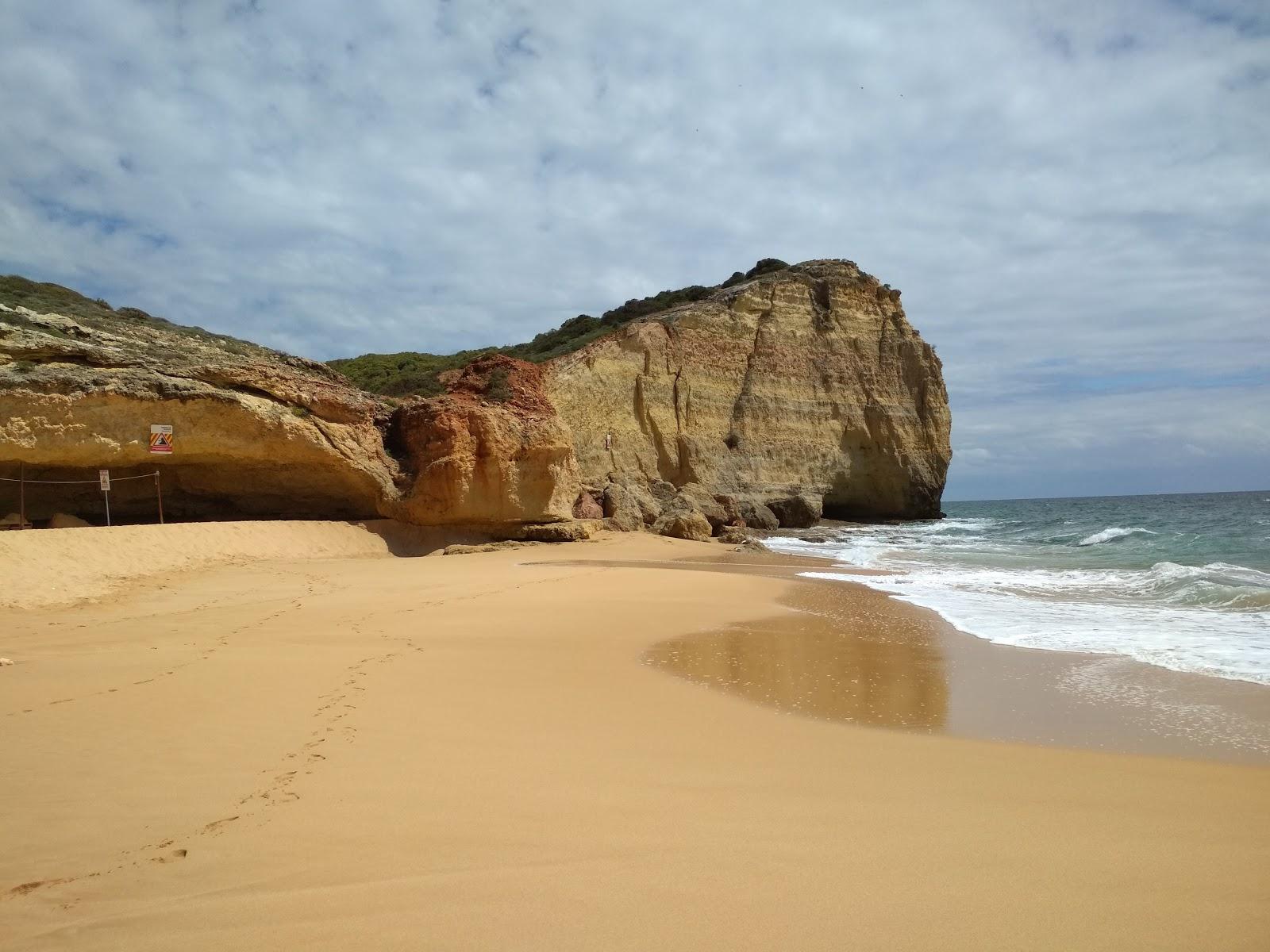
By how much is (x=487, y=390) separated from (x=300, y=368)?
14.4 ft

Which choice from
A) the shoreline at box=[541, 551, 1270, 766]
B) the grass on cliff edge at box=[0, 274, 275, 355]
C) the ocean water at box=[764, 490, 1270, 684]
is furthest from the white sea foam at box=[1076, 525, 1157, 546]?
the grass on cliff edge at box=[0, 274, 275, 355]

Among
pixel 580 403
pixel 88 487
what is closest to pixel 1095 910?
pixel 88 487

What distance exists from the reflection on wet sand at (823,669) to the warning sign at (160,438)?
11.7 m

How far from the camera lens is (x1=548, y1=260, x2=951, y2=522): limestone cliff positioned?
101ft

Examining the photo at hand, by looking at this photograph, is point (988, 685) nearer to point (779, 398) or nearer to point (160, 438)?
point (160, 438)

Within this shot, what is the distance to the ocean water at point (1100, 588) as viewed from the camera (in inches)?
281

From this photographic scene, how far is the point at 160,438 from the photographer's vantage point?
13.9m

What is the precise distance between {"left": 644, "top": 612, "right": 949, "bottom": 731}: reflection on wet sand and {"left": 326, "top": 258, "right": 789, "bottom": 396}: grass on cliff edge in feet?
51.6

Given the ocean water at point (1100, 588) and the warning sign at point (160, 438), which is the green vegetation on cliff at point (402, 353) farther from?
the ocean water at point (1100, 588)

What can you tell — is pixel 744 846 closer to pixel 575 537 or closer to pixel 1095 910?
pixel 1095 910

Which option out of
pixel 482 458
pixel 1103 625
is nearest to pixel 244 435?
pixel 482 458

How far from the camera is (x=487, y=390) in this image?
62.1 feet

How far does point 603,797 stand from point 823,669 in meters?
3.44

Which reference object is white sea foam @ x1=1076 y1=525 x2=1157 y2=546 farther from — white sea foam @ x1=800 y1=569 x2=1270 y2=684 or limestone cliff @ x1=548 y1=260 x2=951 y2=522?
white sea foam @ x1=800 y1=569 x2=1270 y2=684
